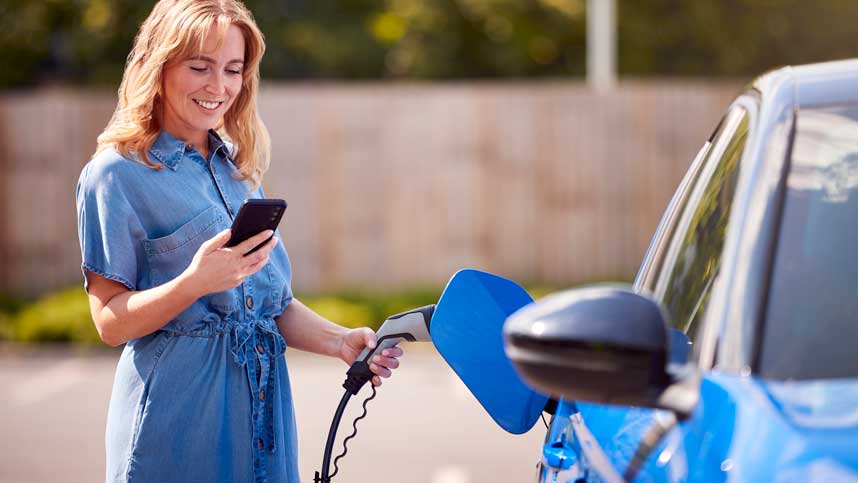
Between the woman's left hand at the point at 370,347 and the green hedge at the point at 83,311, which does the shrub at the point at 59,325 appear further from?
the woman's left hand at the point at 370,347

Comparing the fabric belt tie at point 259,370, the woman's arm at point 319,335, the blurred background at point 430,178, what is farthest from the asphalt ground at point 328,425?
the fabric belt tie at point 259,370

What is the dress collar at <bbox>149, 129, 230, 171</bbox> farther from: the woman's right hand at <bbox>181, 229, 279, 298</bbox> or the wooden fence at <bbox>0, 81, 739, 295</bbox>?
the wooden fence at <bbox>0, 81, 739, 295</bbox>

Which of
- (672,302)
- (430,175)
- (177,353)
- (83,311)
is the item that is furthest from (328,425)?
(672,302)

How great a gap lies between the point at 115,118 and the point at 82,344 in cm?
905

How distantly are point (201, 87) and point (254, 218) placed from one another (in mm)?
393

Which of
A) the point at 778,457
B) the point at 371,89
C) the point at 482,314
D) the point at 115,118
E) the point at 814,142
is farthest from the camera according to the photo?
the point at 371,89

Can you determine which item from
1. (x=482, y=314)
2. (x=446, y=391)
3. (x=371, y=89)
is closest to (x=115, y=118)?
(x=482, y=314)

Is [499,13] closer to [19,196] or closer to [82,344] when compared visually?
[19,196]

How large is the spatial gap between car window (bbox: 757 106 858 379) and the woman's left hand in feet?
3.78

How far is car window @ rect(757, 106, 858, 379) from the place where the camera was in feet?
6.12

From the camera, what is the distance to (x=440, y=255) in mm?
13812

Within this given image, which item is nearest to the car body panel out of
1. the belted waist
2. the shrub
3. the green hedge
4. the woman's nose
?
the belted waist

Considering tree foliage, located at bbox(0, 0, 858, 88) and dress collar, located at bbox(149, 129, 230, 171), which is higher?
dress collar, located at bbox(149, 129, 230, 171)

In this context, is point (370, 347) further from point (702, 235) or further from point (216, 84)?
point (702, 235)
